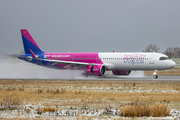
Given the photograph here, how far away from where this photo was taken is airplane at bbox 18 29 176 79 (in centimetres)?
4000

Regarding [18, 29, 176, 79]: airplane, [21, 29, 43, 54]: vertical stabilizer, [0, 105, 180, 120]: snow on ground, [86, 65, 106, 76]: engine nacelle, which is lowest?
[0, 105, 180, 120]: snow on ground

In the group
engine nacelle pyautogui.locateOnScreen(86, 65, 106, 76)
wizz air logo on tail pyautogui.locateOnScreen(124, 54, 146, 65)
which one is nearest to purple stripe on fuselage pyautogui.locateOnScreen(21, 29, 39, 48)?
engine nacelle pyautogui.locateOnScreen(86, 65, 106, 76)

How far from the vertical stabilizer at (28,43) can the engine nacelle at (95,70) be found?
40.3 ft

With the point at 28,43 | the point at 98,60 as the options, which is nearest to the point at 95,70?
the point at 98,60

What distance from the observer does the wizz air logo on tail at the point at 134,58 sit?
1588 inches

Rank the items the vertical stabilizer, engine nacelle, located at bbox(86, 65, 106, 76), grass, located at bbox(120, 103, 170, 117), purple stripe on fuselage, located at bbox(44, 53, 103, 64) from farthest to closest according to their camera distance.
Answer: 1. the vertical stabilizer
2. purple stripe on fuselage, located at bbox(44, 53, 103, 64)
3. engine nacelle, located at bbox(86, 65, 106, 76)
4. grass, located at bbox(120, 103, 170, 117)

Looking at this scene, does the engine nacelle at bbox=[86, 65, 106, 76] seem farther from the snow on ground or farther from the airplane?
the snow on ground

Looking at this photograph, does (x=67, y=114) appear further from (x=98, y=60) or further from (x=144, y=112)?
(x=98, y=60)

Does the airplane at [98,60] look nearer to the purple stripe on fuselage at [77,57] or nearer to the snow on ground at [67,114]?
the purple stripe on fuselage at [77,57]

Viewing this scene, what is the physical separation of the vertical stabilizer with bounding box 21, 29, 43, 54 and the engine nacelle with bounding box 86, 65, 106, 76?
40.3 ft

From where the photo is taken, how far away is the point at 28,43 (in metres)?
49.5

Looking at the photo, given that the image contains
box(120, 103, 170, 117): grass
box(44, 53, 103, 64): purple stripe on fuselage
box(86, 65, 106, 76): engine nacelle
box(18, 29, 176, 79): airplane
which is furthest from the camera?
box(44, 53, 103, 64): purple stripe on fuselage

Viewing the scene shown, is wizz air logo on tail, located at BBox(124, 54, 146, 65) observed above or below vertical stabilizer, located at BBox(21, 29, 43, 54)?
below

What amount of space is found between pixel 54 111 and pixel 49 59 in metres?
33.8
